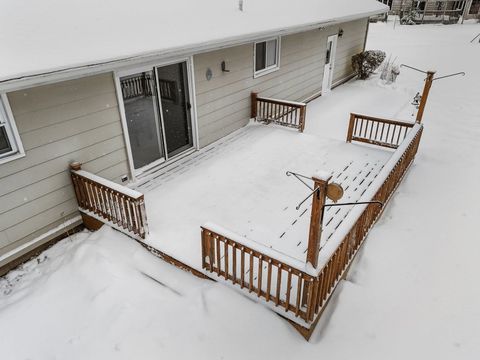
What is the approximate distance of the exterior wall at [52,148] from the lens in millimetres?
4250

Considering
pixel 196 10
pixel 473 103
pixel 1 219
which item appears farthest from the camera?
pixel 473 103

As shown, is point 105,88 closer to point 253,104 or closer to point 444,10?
point 253,104

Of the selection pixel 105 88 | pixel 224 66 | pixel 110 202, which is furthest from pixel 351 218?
pixel 224 66

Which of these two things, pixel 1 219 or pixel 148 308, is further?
pixel 1 219

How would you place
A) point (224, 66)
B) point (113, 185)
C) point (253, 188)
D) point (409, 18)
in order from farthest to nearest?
point (409, 18)
point (224, 66)
point (253, 188)
point (113, 185)

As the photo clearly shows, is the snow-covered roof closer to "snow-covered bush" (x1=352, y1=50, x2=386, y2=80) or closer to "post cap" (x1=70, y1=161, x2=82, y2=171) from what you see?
"post cap" (x1=70, y1=161, x2=82, y2=171)

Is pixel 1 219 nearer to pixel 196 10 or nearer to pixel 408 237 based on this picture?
pixel 196 10

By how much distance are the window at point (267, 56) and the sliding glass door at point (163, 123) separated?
7.90 ft

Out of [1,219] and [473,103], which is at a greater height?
[1,219]

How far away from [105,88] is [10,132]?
1426 millimetres

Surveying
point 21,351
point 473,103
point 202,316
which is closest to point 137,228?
point 202,316

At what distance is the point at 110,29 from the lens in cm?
484

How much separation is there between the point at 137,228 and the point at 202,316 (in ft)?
4.92

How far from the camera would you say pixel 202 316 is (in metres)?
3.89
